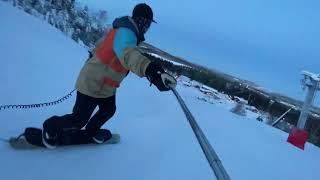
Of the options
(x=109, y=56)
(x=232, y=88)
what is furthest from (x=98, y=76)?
(x=232, y=88)

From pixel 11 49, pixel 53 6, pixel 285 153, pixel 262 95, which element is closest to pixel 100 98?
pixel 285 153

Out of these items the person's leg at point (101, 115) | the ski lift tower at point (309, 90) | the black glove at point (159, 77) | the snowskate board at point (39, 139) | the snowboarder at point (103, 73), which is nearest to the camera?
the black glove at point (159, 77)

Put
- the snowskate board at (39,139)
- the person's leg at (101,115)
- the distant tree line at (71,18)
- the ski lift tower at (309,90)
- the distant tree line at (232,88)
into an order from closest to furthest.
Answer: the snowskate board at (39,139) < the person's leg at (101,115) < the ski lift tower at (309,90) < the distant tree line at (71,18) < the distant tree line at (232,88)

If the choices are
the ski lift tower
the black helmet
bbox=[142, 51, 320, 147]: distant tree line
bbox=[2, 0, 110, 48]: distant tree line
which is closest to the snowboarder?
the black helmet

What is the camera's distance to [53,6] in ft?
105

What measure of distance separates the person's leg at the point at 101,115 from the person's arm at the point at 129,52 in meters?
0.67

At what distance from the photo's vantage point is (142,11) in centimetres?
361

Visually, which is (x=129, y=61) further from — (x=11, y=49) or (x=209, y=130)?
(x=11, y=49)

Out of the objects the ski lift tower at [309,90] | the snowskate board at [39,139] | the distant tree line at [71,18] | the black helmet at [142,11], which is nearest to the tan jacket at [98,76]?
the black helmet at [142,11]

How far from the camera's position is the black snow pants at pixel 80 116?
145 inches

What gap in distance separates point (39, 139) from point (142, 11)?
1266 millimetres

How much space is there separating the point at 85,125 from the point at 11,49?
10.4 feet

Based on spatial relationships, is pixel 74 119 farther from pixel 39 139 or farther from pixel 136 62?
pixel 136 62

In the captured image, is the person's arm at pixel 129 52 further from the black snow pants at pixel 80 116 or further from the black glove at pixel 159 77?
the black snow pants at pixel 80 116
